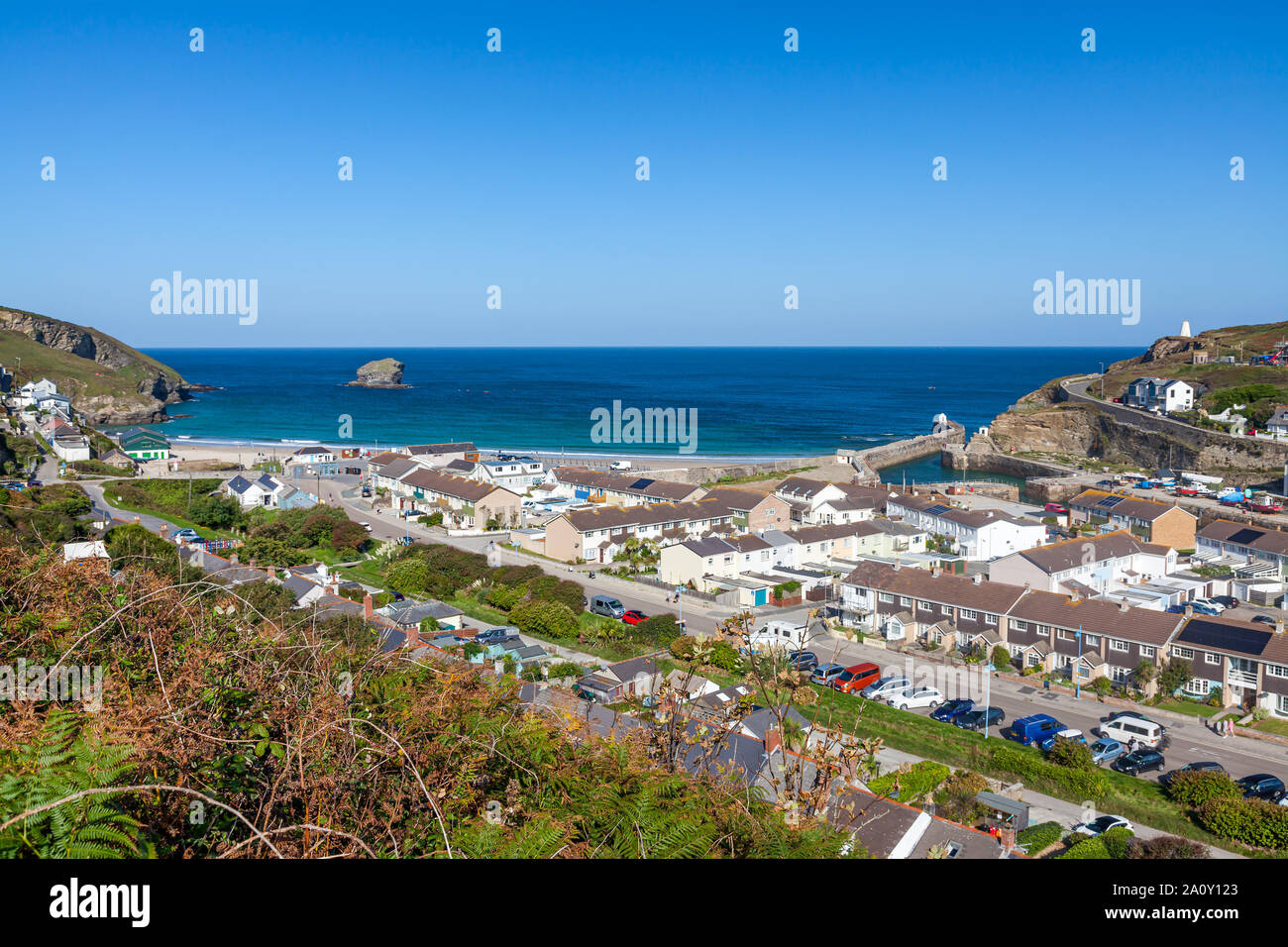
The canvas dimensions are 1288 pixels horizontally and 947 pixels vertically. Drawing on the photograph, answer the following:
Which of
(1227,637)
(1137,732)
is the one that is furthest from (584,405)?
(1137,732)

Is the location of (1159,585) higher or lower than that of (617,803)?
lower

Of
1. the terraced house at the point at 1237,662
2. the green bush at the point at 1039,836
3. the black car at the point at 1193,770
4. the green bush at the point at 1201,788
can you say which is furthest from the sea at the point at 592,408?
the green bush at the point at 1039,836

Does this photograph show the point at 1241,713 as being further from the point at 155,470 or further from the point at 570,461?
the point at 155,470

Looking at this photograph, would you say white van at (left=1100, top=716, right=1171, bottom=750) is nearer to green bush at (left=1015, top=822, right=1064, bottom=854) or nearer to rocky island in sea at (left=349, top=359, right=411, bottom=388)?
green bush at (left=1015, top=822, right=1064, bottom=854)
